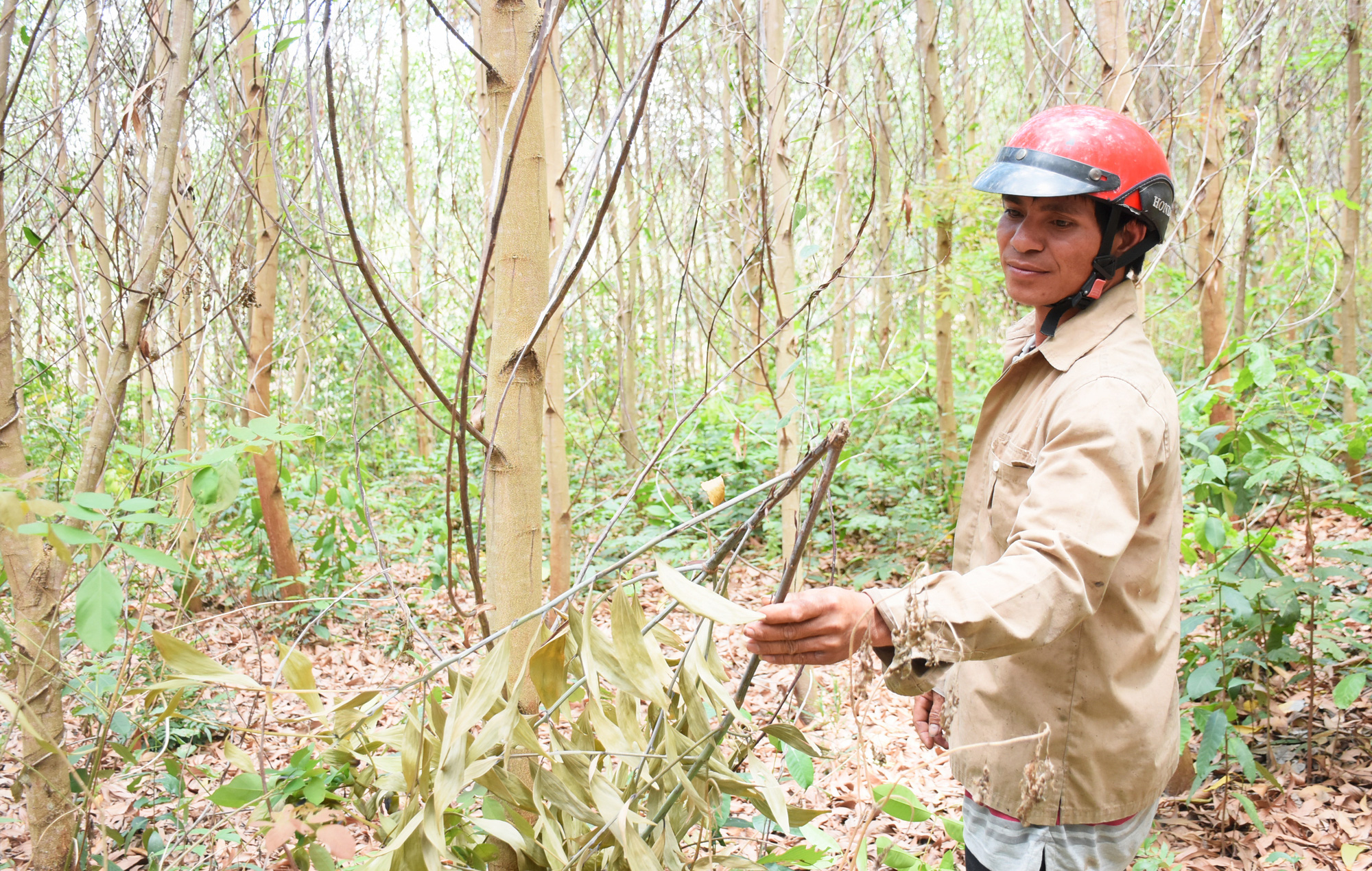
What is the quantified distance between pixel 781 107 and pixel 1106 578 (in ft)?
8.40

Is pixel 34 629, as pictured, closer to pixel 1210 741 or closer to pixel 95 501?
pixel 95 501

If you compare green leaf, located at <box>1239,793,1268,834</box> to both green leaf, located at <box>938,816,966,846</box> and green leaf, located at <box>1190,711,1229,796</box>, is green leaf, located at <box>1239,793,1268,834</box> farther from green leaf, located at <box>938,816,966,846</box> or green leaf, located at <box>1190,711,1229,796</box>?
green leaf, located at <box>938,816,966,846</box>

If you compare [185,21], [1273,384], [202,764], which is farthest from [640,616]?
[1273,384]

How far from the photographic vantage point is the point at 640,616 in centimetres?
106

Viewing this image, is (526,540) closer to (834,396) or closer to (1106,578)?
(1106,578)

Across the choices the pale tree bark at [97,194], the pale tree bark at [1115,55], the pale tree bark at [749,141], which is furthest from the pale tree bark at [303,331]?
the pale tree bark at [1115,55]

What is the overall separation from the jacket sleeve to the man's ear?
0.38 m

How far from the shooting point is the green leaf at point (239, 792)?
1465 millimetres

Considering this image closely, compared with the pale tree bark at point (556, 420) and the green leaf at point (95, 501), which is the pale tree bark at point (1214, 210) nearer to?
the pale tree bark at point (556, 420)

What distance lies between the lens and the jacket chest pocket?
146 centimetres

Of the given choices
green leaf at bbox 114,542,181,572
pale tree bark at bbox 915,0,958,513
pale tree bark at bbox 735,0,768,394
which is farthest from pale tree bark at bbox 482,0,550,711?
pale tree bark at bbox 915,0,958,513

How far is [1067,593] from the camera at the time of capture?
1090mm

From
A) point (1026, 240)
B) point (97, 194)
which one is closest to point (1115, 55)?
point (1026, 240)

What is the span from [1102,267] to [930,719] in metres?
1.00
